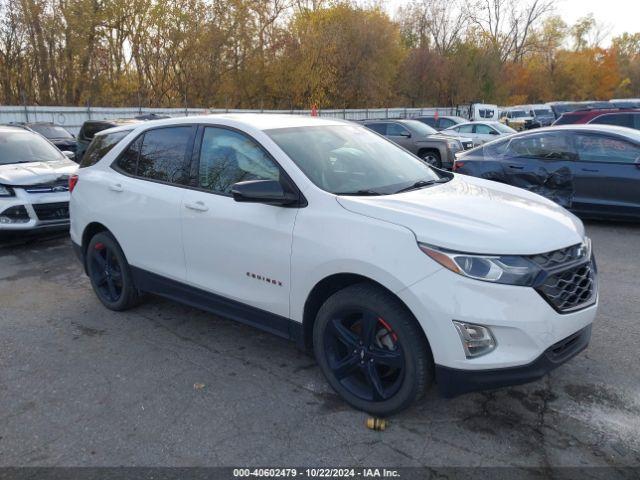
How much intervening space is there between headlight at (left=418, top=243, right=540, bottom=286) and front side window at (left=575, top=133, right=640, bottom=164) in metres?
6.11

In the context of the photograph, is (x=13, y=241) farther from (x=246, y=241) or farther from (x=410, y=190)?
(x=410, y=190)

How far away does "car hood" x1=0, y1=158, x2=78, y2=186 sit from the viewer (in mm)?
7145

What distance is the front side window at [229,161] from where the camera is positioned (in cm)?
366

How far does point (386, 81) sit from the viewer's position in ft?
129

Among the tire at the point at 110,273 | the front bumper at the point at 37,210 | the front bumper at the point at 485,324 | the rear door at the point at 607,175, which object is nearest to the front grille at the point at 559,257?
the front bumper at the point at 485,324

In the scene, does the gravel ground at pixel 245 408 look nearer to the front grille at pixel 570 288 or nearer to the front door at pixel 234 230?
the front door at pixel 234 230

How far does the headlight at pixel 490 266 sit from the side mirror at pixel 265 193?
39.5 inches

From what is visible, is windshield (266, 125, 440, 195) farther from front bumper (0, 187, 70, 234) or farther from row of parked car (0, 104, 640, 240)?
front bumper (0, 187, 70, 234)

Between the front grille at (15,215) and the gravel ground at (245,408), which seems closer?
the gravel ground at (245,408)

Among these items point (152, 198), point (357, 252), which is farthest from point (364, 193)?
point (152, 198)

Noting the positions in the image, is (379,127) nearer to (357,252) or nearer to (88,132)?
(88,132)

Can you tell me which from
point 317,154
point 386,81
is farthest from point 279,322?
point 386,81

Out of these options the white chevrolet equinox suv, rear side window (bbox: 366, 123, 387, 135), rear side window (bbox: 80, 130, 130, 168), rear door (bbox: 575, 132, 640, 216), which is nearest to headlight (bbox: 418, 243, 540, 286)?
the white chevrolet equinox suv

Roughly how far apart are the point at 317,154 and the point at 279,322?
1172 mm
